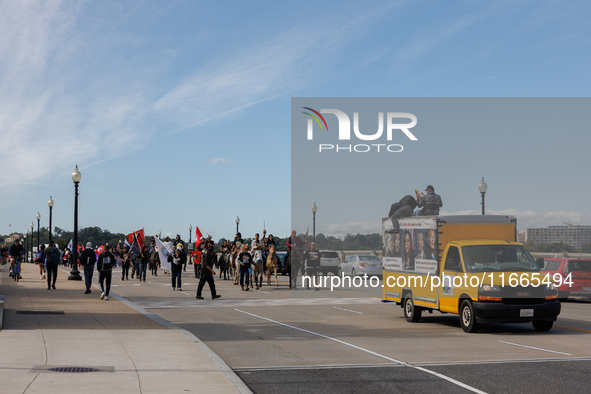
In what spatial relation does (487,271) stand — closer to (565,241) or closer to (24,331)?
(24,331)

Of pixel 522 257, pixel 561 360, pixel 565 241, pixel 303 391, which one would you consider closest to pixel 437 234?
pixel 522 257

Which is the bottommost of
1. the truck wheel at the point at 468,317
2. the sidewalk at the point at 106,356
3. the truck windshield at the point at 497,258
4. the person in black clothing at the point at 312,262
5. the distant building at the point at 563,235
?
the sidewalk at the point at 106,356

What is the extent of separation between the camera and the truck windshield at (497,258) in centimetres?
1460

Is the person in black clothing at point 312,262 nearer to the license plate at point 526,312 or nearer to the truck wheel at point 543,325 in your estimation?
the truck wheel at point 543,325

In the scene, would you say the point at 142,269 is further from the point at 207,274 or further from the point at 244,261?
the point at 207,274

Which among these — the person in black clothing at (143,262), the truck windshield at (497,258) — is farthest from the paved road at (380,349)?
the person in black clothing at (143,262)

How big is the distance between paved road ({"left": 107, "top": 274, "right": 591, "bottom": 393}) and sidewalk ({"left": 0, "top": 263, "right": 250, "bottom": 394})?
62cm

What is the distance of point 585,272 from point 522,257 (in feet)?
32.8

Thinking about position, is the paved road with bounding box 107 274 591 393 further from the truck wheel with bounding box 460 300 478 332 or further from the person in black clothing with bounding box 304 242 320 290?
the person in black clothing with bounding box 304 242 320 290

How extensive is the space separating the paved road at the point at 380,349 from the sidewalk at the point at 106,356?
0.62 m

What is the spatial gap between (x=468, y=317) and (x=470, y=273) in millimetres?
960

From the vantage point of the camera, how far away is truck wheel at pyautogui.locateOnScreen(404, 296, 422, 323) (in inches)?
656

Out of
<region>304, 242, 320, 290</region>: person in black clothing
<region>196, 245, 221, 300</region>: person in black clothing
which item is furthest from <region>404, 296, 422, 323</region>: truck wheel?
<region>304, 242, 320, 290</region>: person in black clothing

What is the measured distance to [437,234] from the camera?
1556 cm
